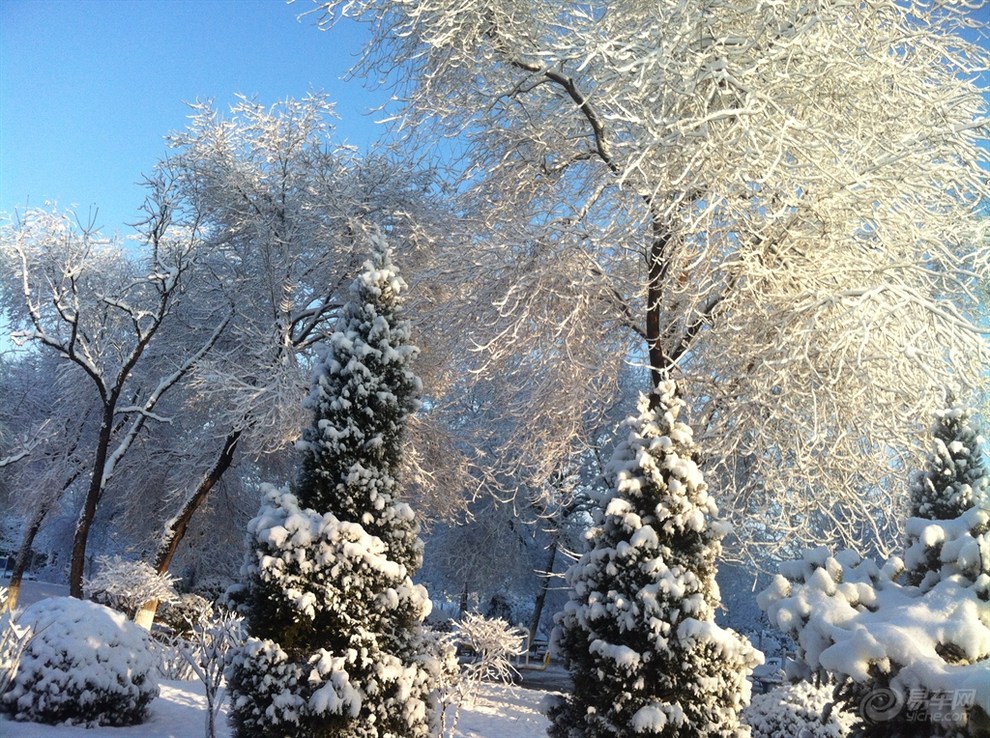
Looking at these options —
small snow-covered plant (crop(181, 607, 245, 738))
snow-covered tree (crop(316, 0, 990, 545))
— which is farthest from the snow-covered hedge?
small snow-covered plant (crop(181, 607, 245, 738))

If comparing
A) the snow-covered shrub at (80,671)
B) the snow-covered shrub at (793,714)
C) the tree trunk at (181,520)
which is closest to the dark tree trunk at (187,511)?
the tree trunk at (181,520)

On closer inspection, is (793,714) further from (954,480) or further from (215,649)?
(215,649)

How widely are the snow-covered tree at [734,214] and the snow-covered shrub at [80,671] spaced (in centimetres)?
513

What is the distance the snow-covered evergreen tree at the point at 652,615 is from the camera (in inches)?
242

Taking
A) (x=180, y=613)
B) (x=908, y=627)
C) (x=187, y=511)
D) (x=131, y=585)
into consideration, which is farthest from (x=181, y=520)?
(x=908, y=627)

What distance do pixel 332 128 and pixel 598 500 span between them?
39.0ft

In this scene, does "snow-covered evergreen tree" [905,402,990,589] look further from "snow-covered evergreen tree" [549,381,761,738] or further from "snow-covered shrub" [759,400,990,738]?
"snow-covered evergreen tree" [549,381,761,738]

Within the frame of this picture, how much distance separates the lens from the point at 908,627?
5.84 m

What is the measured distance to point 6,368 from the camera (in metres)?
23.3

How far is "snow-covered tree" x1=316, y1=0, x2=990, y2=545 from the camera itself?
6977 millimetres

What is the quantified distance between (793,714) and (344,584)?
5.42 m

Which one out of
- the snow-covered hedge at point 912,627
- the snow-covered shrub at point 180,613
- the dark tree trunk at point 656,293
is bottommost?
the snow-covered shrub at point 180,613

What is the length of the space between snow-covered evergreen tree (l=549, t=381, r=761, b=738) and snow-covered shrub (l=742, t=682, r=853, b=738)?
2.27m

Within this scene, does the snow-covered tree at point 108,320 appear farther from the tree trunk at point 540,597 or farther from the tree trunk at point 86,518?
the tree trunk at point 540,597
